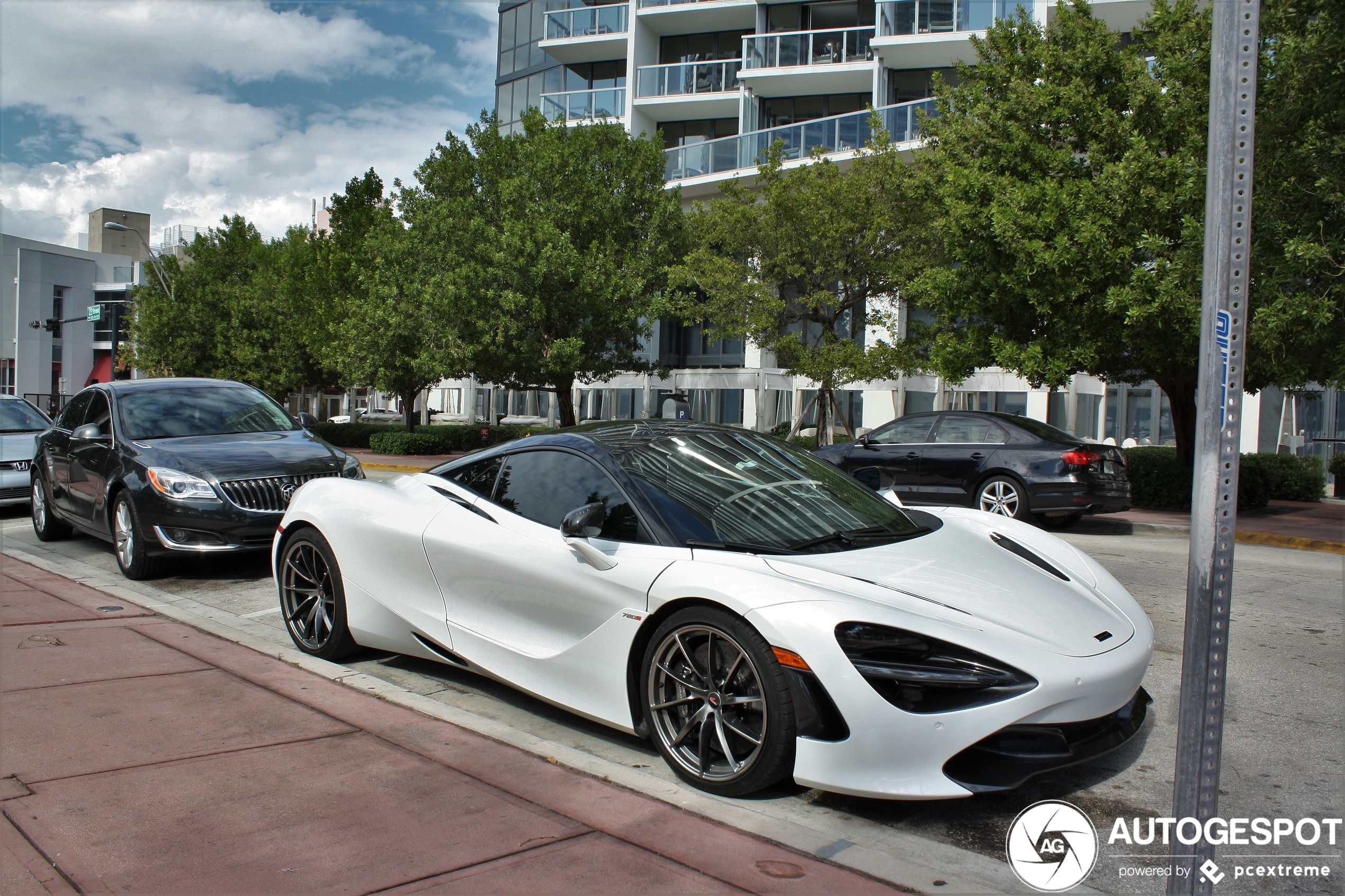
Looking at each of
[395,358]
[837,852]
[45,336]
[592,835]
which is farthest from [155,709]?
[45,336]

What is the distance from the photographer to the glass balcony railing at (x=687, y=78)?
111 feet

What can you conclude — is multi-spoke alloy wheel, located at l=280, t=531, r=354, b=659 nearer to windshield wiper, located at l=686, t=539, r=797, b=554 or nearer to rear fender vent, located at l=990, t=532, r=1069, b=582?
windshield wiper, located at l=686, t=539, r=797, b=554

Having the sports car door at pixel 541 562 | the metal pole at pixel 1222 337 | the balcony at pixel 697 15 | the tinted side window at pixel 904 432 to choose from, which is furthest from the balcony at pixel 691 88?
the metal pole at pixel 1222 337

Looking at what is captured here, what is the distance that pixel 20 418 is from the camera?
1323 centimetres

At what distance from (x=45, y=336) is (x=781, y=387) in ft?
231

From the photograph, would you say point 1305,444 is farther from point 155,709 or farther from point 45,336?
point 45,336

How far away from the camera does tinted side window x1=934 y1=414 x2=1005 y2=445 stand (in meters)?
12.7

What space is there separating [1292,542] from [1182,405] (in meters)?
4.94

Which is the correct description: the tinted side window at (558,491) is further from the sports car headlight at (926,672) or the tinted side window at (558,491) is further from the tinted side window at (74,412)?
the tinted side window at (74,412)

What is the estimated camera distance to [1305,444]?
2722 cm

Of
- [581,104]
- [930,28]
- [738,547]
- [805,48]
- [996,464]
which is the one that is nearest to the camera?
[738,547]

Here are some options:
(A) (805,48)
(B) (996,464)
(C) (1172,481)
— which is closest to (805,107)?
(A) (805,48)

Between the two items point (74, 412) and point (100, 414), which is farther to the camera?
point (74, 412)

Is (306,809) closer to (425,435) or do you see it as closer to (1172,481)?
(1172,481)
